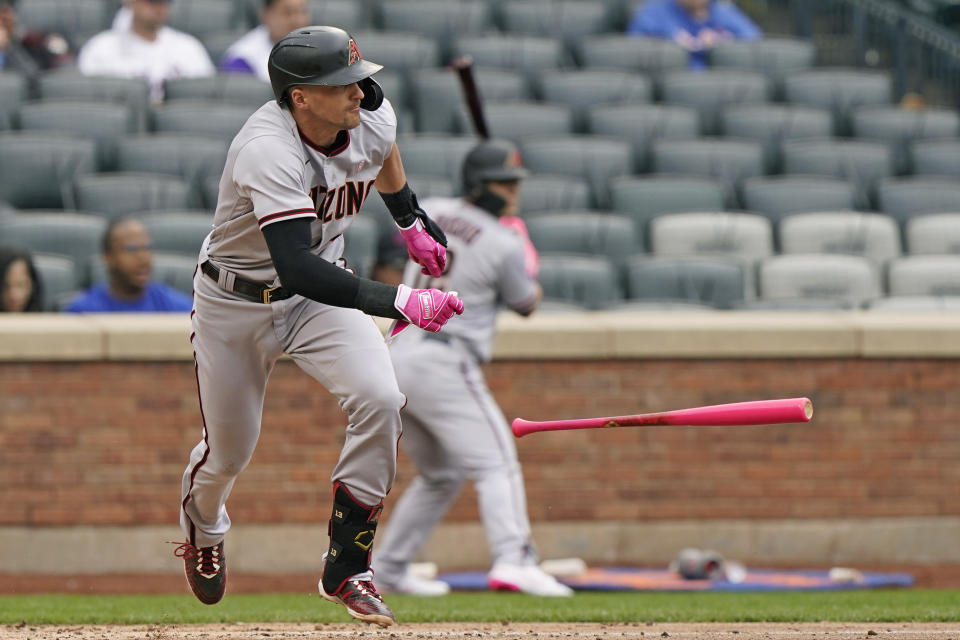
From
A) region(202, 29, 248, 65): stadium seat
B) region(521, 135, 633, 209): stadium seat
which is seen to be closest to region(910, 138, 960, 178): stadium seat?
region(521, 135, 633, 209): stadium seat

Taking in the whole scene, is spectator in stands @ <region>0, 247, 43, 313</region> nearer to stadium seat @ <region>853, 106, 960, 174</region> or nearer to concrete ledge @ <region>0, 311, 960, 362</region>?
concrete ledge @ <region>0, 311, 960, 362</region>

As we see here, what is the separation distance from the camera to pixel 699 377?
8.35 meters

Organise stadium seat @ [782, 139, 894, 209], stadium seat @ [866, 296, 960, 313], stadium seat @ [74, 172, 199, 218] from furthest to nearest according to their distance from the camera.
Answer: stadium seat @ [782, 139, 894, 209] < stadium seat @ [74, 172, 199, 218] < stadium seat @ [866, 296, 960, 313]

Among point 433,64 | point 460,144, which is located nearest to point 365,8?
point 433,64

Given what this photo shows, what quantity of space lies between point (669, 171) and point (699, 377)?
2.27 m

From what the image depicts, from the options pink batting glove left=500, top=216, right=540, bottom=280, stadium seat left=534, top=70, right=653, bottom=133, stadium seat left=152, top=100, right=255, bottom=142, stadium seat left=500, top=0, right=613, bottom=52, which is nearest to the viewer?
pink batting glove left=500, top=216, right=540, bottom=280

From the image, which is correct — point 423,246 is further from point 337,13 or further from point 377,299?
point 337,13

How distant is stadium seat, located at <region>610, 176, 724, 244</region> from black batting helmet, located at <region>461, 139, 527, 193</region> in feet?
7.79

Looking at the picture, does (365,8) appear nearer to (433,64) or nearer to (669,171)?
(433,64)

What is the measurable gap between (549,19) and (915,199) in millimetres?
3257

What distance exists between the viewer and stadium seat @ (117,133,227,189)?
930cm

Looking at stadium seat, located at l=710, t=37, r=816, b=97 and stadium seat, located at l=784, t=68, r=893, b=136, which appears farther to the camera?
stadium seat, located at l=710, t=37, r=816, b=97

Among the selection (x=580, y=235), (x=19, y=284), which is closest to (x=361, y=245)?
(x=580, y=235)

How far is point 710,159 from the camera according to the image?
10164mm
